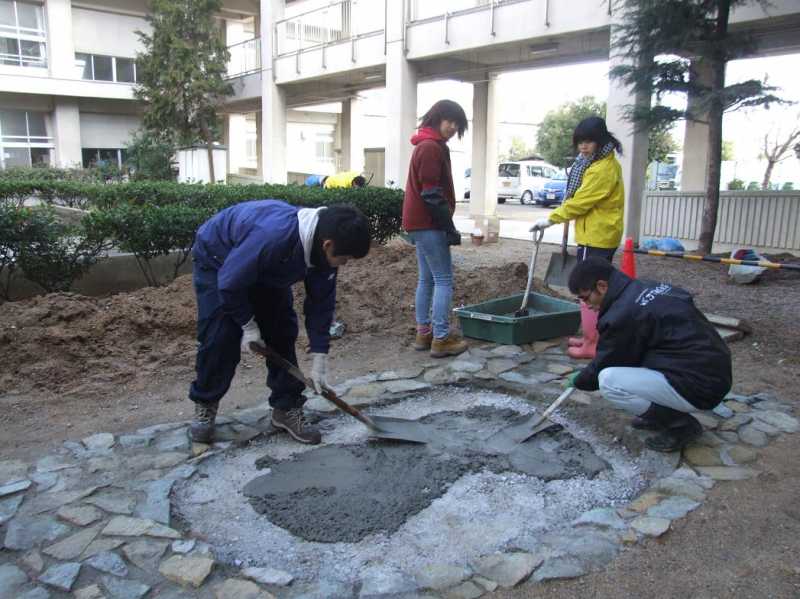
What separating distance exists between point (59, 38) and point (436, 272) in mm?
22299

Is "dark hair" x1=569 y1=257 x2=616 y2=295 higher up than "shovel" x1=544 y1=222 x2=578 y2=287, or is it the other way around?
"dark hair" x1=569 y1=257 x2=616 y2=295

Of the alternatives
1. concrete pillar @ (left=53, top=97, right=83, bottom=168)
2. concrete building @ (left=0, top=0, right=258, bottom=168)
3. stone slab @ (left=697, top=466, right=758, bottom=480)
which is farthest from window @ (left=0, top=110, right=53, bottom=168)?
stone slab @ (left=697, top=466, right=758, bottom=480)

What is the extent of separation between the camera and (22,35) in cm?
2175

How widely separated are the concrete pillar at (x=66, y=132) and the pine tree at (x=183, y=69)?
15.6 feet

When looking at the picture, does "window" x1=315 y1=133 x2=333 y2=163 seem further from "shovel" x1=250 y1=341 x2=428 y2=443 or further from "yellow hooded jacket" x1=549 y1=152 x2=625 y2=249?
"shovel" x1=250 y1=341 x2=428 y2=443

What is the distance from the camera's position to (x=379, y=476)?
3061 millimetres

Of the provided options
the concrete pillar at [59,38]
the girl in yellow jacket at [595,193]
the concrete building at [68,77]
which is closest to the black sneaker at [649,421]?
the girl in yellow jacket at [595,193]

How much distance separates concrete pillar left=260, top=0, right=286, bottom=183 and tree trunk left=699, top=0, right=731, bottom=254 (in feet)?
40.5

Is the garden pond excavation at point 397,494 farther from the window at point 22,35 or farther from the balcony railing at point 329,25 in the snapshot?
the window at point 22,35

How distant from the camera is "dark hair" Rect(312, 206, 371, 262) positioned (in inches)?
107

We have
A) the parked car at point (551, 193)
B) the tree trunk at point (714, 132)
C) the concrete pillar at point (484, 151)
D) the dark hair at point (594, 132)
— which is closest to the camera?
the dark hair at point (594, 132)

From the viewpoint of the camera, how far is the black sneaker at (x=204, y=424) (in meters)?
3.33

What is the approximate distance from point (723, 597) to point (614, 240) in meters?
2.61

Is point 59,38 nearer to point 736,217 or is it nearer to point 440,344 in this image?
point 736,217
